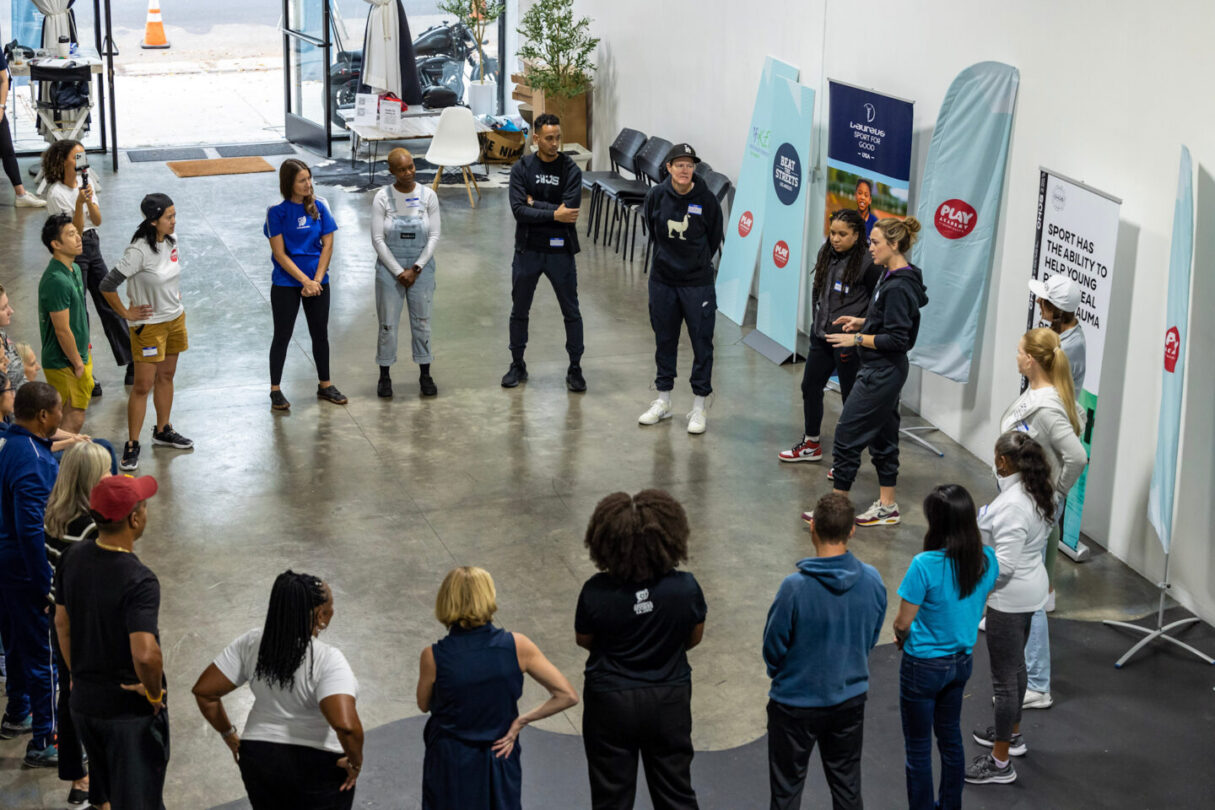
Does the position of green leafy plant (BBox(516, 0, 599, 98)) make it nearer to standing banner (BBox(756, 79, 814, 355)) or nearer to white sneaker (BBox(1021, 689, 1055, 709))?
standing banner (BBox(756, 79, 814, 355))

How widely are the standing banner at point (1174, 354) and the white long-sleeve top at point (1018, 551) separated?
1339mm

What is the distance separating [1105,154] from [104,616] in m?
4.99

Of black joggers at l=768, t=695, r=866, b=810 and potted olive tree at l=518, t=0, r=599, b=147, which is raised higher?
potted olive tree at l=518, t=0, r=599, b=147

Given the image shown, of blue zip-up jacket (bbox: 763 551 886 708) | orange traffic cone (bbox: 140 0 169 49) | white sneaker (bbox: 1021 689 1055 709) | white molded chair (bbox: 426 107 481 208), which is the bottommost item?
white sneaker (bbox: 1021 689 1055 709)

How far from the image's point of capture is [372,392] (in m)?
8.45

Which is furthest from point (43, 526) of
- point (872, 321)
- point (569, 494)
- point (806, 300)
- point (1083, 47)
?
point (806, 300)

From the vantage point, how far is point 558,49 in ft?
Answer: 43.1

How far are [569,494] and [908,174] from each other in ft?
9.17

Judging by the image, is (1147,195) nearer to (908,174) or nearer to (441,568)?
(908,174)

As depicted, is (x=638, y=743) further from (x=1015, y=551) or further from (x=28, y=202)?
(x=28, y=202)

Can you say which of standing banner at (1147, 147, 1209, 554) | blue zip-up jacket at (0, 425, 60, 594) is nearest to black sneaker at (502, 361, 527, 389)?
standing banner at (1147, 147, 1209, 554)

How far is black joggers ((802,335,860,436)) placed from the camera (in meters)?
7.20

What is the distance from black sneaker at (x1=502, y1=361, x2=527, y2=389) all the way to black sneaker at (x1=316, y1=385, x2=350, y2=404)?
3.31ft

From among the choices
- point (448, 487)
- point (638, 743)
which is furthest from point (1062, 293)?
point (448, 487)
